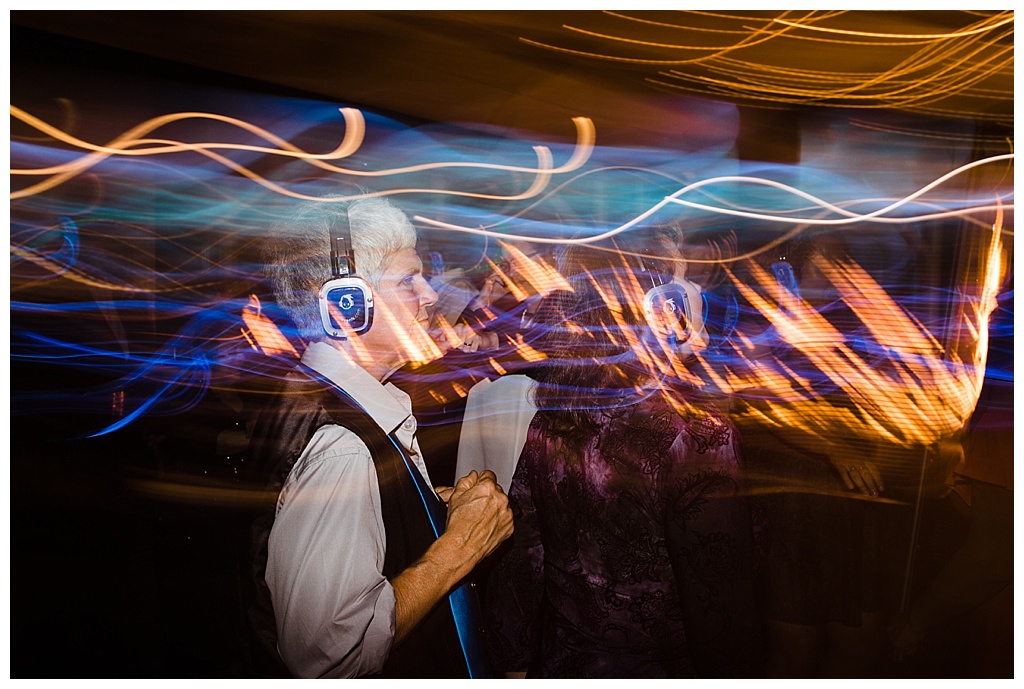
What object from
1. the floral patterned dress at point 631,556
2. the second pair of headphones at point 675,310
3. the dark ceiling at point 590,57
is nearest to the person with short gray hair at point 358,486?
the floral patterned dress at point 631,556

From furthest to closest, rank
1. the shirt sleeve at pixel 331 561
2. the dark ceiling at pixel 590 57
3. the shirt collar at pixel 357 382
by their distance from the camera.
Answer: the dark ceiling at pixel 590 57
the shirt collar at pixel 357 382
the shirt sleeve at pixel 331 561

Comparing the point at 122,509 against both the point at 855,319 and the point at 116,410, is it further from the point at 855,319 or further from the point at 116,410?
the point at 855,319

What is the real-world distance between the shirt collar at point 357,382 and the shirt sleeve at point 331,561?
76 mm

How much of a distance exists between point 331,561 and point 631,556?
1.95 feet

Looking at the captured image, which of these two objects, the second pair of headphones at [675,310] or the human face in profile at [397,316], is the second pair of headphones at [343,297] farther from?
the second pair of headphones at [675,310]

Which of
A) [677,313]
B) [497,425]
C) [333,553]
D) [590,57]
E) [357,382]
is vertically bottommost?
[333,553]

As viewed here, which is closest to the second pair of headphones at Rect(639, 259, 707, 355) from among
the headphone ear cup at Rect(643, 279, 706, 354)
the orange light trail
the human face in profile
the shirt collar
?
the headphone ear cup at Rect(643, 279, 706, 354)

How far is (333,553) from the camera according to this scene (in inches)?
42.3

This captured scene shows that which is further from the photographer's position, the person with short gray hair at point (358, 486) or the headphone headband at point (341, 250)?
the headphone headband at point (341, 250)

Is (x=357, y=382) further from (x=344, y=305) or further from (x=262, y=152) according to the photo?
(x=262, y=152)

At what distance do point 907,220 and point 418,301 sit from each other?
1.11 m

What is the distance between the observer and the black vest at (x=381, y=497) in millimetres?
1147

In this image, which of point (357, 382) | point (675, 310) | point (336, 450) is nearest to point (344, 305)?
point (357, 382)

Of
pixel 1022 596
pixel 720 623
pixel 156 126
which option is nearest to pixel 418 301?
pixel 156 126
